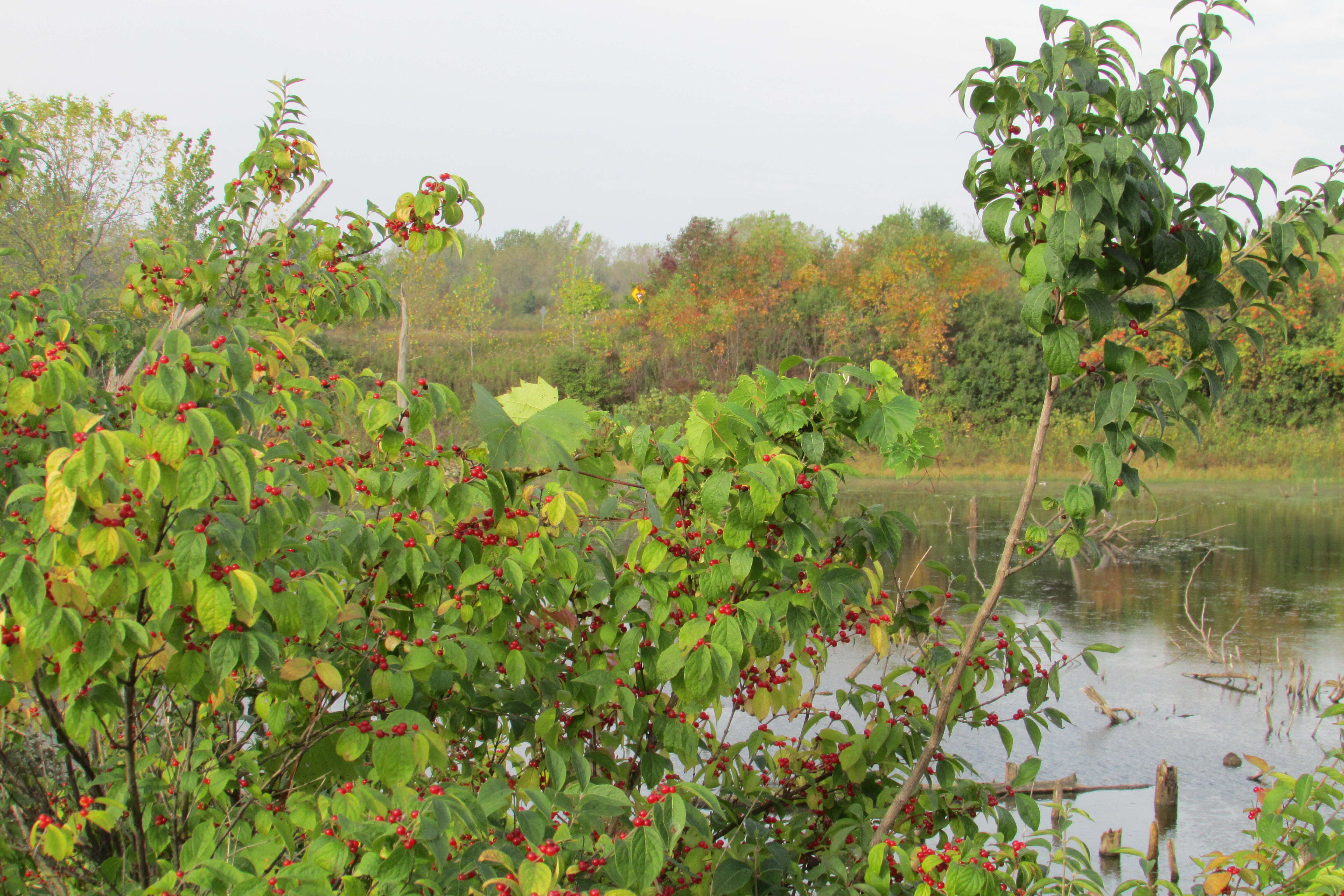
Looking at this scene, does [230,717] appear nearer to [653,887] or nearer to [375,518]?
[375,518]

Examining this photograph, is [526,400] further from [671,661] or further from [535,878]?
[535,878]

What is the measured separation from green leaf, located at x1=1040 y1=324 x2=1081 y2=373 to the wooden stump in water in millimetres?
3427

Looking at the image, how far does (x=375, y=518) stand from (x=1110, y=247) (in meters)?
1.49

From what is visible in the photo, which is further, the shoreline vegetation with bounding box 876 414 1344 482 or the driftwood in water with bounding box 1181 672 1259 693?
the shoreline vegetation with bounding box 876 414 1344 482

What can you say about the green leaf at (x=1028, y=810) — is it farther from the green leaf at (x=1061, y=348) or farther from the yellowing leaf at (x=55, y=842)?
the yellowing leaf at (x=55, y=842)

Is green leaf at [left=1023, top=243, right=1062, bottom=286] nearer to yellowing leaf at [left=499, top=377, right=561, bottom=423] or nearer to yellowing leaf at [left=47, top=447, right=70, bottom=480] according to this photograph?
yellowing leaf at [left=499, top=377, right=561, bottom=423]

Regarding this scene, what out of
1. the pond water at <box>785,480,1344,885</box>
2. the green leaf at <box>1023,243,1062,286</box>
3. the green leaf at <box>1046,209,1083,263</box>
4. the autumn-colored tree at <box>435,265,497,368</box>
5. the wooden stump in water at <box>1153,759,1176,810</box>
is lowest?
the pond water at <box>785,480,1344,885</box>

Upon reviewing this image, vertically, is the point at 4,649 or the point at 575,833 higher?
the point at 4,649

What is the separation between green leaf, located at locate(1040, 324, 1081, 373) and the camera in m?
1.48

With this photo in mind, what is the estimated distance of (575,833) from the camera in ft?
4.24

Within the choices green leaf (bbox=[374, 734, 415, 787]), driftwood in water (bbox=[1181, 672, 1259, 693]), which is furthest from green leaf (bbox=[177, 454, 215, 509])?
driftwood in water (bbox=[1181, 672, 1259, 693])

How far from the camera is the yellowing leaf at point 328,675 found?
4.72 feet

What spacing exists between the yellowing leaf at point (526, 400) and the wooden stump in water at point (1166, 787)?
12.3 feet

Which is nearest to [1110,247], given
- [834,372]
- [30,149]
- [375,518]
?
[834,372]
